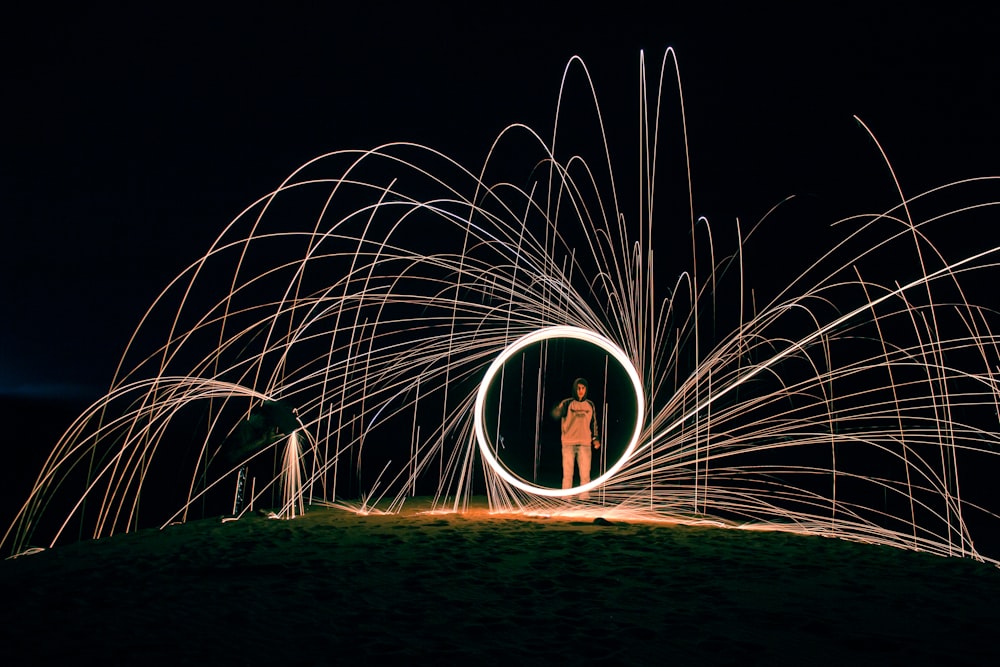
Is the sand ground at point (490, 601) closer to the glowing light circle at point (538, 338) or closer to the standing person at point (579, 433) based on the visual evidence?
the glowing light circle at point (538, 338)

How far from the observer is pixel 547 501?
970 cm

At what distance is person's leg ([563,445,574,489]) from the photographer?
9.82 m

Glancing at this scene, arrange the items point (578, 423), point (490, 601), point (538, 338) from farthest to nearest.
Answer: point (578, 423)
point (538, 338)
point (490, 601)

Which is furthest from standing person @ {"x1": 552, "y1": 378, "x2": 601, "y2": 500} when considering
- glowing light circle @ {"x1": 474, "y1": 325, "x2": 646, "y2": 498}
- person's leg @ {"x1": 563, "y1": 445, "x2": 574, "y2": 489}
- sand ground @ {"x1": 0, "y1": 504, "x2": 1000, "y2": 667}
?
sand ground @ {"x1": 0, "y1": 504, "x2": 1000, "y2": 667}

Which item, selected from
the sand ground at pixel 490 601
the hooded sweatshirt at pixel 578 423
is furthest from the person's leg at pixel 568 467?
the sand ground at pixel 490 601

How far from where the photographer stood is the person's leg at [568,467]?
32.2 feet

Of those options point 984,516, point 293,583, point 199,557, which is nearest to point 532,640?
point 293,583

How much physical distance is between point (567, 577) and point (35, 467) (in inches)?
1064

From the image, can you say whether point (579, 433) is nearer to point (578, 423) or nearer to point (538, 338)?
point (578, 423)

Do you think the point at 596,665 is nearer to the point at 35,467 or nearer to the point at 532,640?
the point at 532,640

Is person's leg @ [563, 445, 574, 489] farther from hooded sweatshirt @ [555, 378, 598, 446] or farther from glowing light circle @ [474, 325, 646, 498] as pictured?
glowing light circle @ [474, 325, 646, 498]

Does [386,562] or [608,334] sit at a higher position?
[608,334]

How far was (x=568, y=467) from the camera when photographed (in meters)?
9.89

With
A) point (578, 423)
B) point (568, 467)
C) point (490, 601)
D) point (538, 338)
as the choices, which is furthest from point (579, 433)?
point (490, 601)
